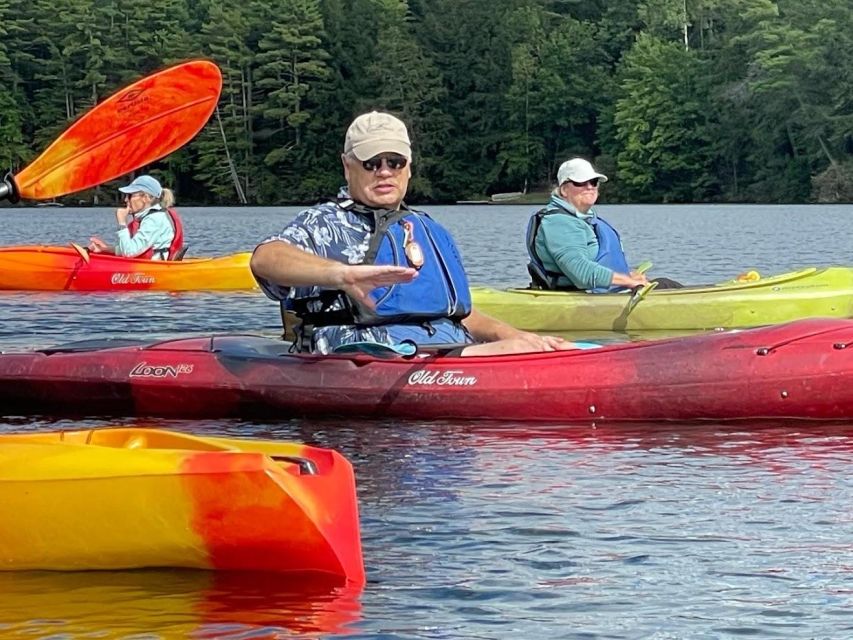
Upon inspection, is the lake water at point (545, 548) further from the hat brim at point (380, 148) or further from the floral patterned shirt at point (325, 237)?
the hat brim at point (380, 148)

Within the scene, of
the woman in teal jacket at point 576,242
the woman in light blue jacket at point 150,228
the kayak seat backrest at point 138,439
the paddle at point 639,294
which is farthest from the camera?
the woman in light blue jacket at point 150,228

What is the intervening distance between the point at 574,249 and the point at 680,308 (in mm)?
893

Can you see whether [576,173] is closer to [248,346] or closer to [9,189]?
[248,346]

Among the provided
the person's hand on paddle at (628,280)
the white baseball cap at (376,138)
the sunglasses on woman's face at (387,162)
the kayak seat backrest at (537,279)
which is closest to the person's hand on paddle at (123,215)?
the kayak seat backrest at (537,279)

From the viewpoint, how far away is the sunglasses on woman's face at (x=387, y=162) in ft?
24.4

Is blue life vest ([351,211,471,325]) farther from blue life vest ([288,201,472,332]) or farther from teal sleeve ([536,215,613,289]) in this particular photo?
teal sleeve ([536,215,613,289])

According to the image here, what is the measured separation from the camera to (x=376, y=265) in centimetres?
724

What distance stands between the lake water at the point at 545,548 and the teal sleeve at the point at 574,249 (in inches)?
137

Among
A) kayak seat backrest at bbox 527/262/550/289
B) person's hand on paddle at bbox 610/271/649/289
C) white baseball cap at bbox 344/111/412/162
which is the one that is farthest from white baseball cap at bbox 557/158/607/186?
white baseball cap at bbox 344/111/412/162

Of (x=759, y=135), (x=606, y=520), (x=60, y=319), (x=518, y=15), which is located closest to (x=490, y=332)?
(x=606, y=520)

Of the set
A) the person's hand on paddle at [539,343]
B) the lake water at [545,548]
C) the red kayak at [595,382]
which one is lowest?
the lake water at [545,548]

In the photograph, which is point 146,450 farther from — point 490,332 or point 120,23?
point 120,23

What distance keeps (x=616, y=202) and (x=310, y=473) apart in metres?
74.6

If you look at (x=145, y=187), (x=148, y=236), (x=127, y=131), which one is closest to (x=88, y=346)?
(x=127, y=131)
